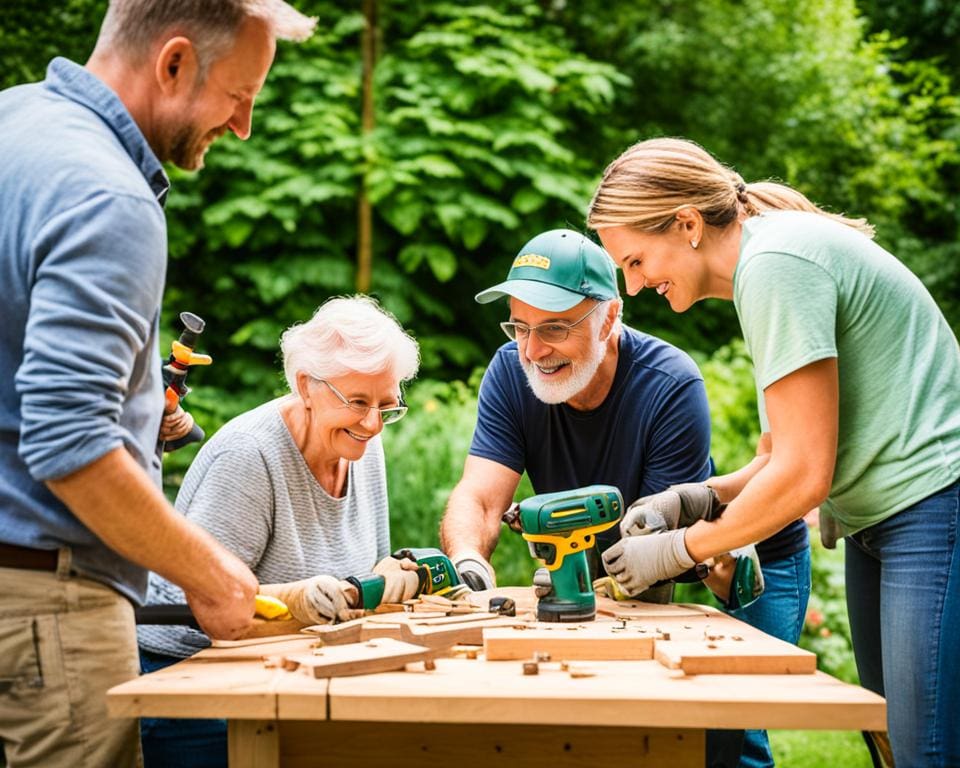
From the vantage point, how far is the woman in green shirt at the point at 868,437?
2400 mm

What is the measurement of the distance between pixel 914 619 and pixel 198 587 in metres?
1.52

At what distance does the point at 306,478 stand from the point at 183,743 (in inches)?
29.5

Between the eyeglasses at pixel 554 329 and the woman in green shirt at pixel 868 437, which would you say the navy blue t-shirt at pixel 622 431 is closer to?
the eyeglasses at pixel 554 329

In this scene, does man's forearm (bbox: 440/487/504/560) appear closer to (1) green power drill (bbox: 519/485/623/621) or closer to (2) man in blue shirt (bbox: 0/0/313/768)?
(1) green power drill (bbox: 519/485/623/621)

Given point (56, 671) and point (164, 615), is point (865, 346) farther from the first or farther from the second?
point (56, 671)

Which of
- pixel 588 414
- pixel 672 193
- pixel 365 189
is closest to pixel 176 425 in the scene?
pixel 588 414

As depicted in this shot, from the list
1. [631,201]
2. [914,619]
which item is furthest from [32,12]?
[914,619]

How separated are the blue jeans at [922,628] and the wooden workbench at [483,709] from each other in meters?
0.37

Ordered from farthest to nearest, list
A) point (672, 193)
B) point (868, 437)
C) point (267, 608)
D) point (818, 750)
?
point (818, 750) < point (672, 193) < point (868, 437) < point (267, 608)

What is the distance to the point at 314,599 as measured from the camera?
2.63 meters

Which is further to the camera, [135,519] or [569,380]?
[569,380]

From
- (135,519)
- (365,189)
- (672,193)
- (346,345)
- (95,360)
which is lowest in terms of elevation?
(135,519)

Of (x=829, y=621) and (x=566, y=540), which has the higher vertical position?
(x=566, y=540)

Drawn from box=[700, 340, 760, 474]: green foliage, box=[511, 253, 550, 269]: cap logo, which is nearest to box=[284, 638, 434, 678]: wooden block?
box=[511, 253, 550, 269]: cap logo
